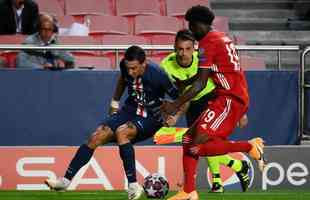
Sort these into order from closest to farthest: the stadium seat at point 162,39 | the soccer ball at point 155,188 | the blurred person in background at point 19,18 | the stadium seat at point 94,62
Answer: the soccer ball at point 155,188 → the stadium seat at point 94,62 → the blurred person in background at point 19,18 → the stadium seat at point 162,39

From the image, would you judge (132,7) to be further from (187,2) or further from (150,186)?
(150,186)

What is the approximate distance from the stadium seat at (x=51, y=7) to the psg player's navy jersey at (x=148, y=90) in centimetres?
502

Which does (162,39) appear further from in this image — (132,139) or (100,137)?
(100,137)

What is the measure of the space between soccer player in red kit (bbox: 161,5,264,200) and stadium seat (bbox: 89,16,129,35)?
4989 millimetres

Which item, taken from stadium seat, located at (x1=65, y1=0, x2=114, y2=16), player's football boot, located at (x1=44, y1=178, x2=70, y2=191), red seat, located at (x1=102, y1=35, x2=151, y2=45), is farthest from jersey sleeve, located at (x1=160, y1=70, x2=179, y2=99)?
stadium seat, located at (x1=65, y1=0, x2=114, y2=16)

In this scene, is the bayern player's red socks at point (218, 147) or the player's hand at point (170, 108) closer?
the player's hand at point (170, 108)

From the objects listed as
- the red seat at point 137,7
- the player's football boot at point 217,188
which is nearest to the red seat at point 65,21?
the red seat at point 137,7

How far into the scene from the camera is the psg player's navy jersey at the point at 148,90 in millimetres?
12039

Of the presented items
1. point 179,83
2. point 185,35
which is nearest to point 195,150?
point 185,35

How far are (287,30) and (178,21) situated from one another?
274cm

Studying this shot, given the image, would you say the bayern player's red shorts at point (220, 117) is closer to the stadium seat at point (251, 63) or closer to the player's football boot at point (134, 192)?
the player's football boot at point (134, 192)

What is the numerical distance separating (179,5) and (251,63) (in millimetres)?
2594

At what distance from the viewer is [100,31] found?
16625 mm

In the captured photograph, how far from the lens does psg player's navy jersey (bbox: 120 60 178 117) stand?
12.0m
